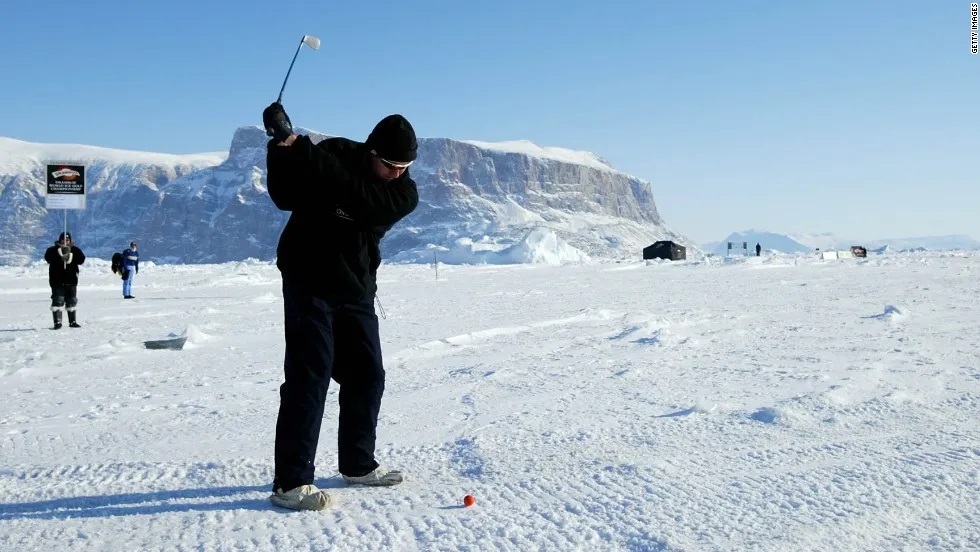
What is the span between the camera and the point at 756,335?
25.7 ft

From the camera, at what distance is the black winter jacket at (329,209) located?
2.65 meters

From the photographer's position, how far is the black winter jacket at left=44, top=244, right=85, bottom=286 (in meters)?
11.2

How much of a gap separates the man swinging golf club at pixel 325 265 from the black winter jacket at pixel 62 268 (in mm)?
9923

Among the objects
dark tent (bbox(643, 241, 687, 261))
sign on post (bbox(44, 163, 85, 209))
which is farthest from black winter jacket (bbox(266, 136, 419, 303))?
dark tent (bbox(643, 241, 687, 261))

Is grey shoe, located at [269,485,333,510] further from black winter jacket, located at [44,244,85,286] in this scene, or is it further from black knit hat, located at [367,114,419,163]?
black winter jacket, located at [44,244,85,286]

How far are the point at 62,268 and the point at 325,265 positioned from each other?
10.5 m

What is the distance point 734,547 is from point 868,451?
1342mm

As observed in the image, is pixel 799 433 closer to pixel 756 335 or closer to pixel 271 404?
pixel 271 404

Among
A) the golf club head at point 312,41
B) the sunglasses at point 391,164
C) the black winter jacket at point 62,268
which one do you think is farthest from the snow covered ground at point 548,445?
the black winter jacket at point 62,268

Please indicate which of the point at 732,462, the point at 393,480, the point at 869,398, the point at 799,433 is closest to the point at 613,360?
the point at 869,398

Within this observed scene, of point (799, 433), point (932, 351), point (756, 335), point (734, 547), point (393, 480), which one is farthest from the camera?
point (756, 335)

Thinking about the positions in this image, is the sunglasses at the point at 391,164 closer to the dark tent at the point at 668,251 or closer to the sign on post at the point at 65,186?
the sign on post at the point at 65,186

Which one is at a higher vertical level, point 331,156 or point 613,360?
point 331,156

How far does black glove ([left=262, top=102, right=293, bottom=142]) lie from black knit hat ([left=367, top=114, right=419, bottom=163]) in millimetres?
323
